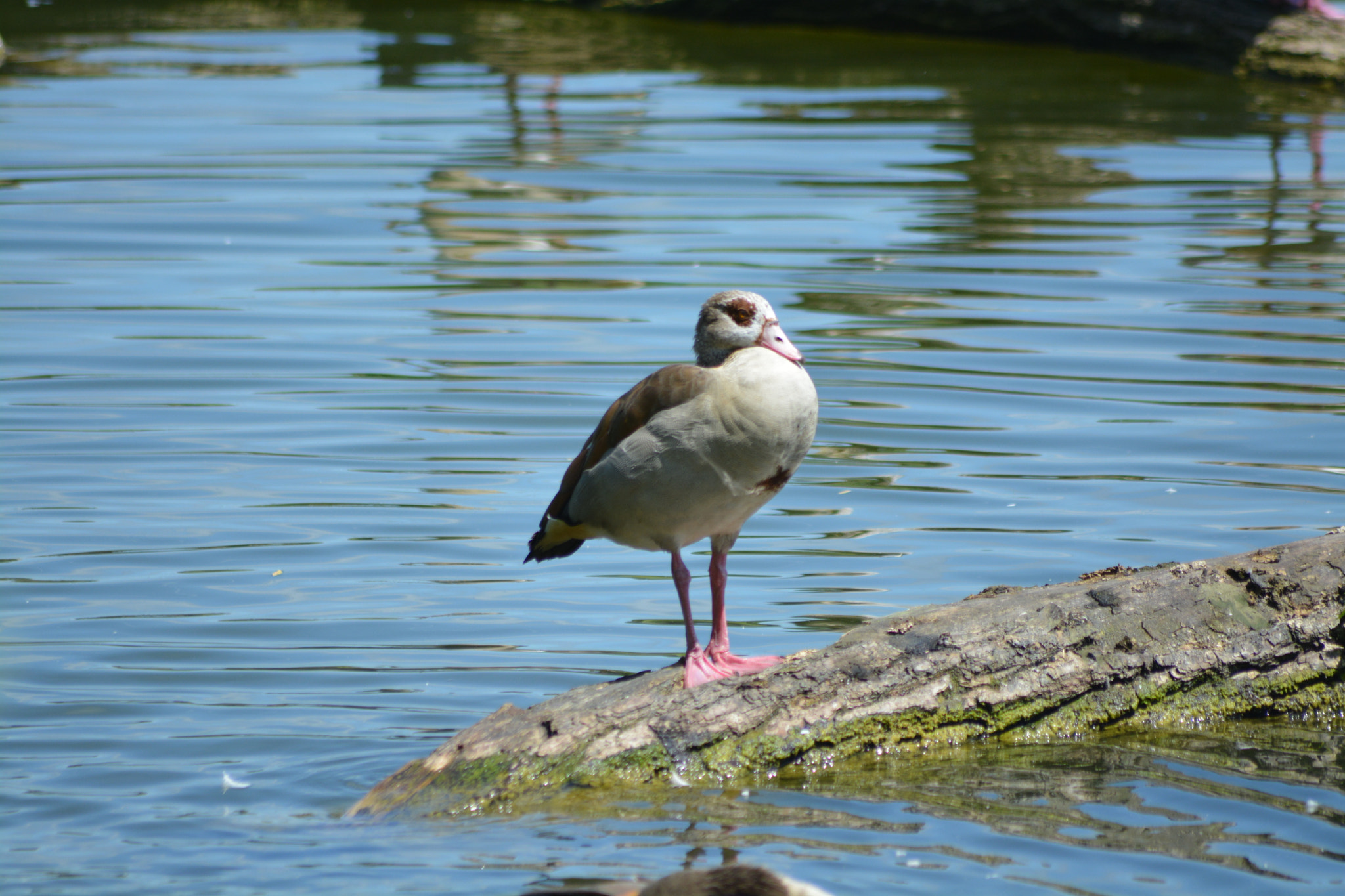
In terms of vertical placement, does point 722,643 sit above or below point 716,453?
below

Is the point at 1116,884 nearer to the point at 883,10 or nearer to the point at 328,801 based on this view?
the point at 328,801

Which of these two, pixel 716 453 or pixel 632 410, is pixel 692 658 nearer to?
pixel 716 453

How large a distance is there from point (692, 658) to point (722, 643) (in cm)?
23

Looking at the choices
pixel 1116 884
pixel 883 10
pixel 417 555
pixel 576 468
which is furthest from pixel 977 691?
pixel 883 10

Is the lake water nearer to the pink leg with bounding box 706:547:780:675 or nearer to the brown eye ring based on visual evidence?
the pink leg with bounding box 706:547:780:675

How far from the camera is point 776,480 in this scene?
4.85 metres

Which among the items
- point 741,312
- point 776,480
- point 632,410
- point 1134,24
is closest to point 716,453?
point 776,480

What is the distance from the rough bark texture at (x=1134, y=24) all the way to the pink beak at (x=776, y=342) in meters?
13.8

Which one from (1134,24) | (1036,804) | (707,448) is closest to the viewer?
(1036,804)

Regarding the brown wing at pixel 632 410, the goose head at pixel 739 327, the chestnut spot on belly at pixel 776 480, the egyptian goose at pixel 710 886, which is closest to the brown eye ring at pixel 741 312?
the goose head at pixel 739 327

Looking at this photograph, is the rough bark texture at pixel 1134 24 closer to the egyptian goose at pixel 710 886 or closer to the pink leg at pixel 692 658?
the pink leg at pixel 692 658

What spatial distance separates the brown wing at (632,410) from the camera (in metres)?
4.85

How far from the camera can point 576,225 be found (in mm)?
12672

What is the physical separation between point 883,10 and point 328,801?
16092mm
